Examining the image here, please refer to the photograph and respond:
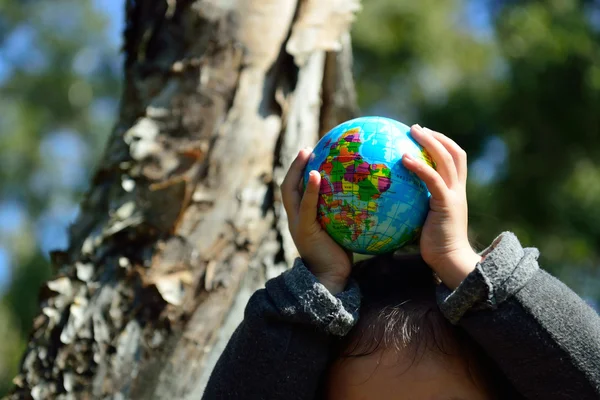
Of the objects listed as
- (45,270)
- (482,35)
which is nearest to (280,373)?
(482,35)

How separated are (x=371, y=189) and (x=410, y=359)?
38 cm

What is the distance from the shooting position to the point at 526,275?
5.27 ft

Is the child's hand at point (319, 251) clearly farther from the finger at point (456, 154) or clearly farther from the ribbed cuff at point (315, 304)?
the finger at point (456, 154)

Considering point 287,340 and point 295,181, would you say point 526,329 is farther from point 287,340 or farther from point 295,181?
point 295,181

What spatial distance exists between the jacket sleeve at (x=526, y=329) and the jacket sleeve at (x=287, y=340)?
26cm

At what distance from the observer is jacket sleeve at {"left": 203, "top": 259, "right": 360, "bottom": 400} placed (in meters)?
1.66

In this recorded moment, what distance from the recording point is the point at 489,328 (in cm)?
158

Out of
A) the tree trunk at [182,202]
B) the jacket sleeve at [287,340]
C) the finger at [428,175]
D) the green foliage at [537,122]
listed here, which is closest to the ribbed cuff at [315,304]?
the jacket sleeve at [287,340]

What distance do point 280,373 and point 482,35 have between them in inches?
670

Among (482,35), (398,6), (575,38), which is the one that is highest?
(575,38)

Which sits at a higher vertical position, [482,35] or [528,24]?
[528,24]

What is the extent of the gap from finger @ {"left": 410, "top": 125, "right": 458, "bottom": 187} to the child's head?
0.29 metres

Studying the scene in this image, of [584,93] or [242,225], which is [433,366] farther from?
[584,93]

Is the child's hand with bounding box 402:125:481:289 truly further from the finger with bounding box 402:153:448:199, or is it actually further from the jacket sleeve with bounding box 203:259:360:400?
the jacket sleeve with bounding box 203:259:360:400
